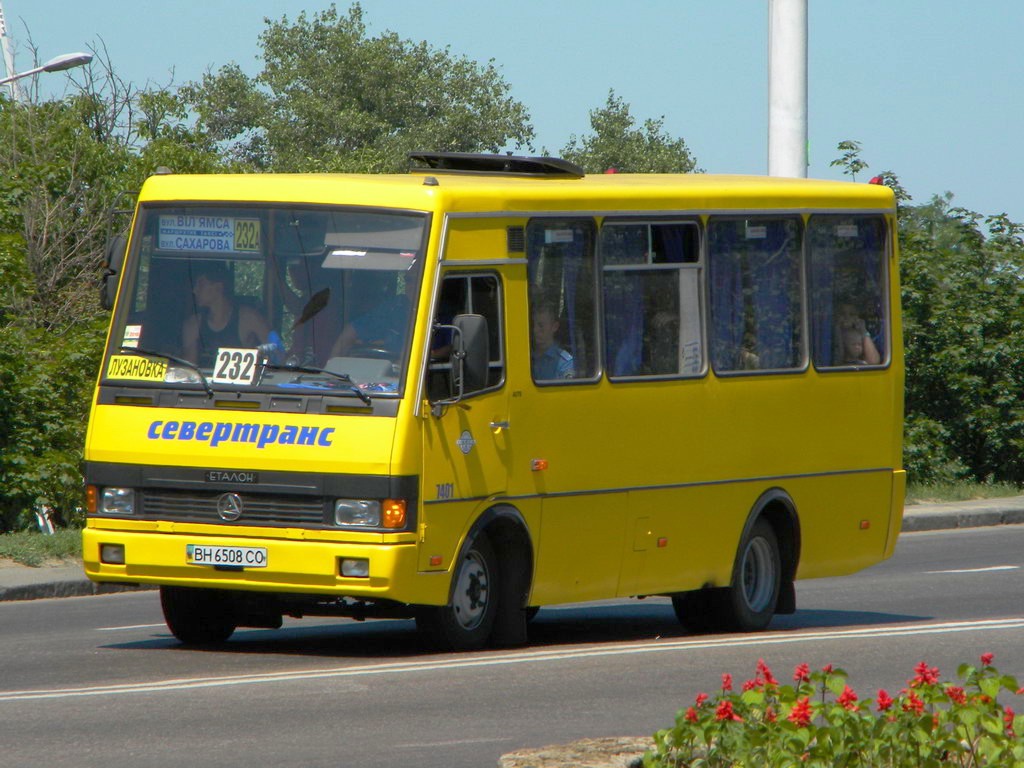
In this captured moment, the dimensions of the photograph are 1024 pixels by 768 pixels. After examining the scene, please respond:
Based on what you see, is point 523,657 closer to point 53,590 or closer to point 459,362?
point 459,362

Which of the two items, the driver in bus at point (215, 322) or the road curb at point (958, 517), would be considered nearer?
the driver in bus at point (215, 322)

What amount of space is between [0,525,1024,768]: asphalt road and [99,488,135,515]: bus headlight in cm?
79

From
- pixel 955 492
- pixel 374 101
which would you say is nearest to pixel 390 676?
pixel 955 492

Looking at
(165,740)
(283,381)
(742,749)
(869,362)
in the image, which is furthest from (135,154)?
(742,749)

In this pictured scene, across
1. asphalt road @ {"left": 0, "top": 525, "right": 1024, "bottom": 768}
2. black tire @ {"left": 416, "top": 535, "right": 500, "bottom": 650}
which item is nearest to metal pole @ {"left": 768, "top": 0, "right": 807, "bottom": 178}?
asphalt road @ {"left": 0, "top": 525, "right": 1024, "bottom": 768}

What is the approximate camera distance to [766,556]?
44.5ft

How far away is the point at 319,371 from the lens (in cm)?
1072

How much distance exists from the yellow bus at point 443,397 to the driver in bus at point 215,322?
1 cm

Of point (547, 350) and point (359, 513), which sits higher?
point (547, 350)

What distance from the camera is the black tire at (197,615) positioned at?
11461mm

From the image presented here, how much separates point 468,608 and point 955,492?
1558cm

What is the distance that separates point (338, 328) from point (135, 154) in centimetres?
2585

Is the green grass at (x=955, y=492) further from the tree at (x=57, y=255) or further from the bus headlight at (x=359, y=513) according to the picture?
the bus headlight at (x=359, y=513)

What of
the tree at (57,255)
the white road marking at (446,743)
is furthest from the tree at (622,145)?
the white road marking at (446,743)
